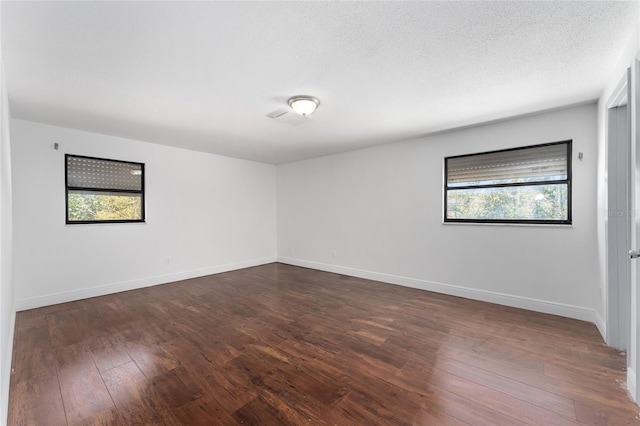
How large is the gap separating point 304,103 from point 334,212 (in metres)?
3.13

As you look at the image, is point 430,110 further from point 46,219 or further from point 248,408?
point 46,219

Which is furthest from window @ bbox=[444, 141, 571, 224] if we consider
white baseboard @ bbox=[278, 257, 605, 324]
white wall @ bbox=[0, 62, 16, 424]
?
white wall @ bbox=[0, 62, 16, 424]

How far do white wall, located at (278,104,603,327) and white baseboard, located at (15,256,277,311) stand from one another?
5.85ft

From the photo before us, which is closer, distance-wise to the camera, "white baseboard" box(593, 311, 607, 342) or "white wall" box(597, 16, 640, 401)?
"white wall" box(597, 16, 640, 401)

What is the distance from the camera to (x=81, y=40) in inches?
73.3

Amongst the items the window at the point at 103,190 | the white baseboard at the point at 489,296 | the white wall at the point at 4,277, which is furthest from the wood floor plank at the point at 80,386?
the white baseboard at the point at 489,296

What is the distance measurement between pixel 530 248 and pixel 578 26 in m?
2.57

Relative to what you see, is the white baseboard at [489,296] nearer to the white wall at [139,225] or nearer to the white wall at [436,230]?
the white wall at [436,230]

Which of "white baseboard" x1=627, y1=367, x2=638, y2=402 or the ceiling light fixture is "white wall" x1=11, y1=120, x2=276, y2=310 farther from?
"white baseboard" x1=627, y1=367, x2=638, y2=402

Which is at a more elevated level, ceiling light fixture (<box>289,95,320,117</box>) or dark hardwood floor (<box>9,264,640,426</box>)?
ceiling light fixture (<box>289,95,320,117</box>)

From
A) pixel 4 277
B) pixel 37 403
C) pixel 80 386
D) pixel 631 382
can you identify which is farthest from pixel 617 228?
pixel 4 277

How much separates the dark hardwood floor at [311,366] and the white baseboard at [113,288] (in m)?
0.21

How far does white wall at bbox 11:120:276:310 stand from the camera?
142 inches

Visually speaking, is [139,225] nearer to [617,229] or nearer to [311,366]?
[311,366]
